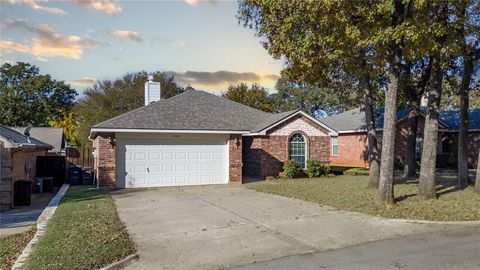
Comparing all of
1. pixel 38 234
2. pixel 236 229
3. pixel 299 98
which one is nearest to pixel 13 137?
pixel 38 234

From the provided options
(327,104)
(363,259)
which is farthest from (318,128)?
(327,104)

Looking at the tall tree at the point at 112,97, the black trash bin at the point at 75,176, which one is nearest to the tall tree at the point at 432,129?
the black trash bin at the point at 75,176

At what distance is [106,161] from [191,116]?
4.94 meters

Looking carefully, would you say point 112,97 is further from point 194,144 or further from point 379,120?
point 379,120

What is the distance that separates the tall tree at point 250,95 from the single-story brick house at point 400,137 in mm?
13885

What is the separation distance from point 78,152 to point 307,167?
14.4m

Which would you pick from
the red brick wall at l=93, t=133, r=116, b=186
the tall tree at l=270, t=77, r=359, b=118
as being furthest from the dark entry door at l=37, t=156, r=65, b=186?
the tall tree at l=270, t=77, r=359, b=118

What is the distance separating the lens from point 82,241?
7969mm

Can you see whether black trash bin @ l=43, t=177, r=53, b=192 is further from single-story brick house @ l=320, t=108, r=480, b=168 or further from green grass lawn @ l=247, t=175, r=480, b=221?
single-story brick house @ l=320, t=108, r=480, b=168

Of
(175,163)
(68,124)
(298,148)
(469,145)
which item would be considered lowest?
(175,163)

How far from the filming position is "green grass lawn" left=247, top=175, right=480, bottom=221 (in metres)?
10.8

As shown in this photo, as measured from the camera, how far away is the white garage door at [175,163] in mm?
18250

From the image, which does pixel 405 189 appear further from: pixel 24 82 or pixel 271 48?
pixel 24 82

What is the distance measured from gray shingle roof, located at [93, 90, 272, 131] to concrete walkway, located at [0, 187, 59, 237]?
4491 millimetres
